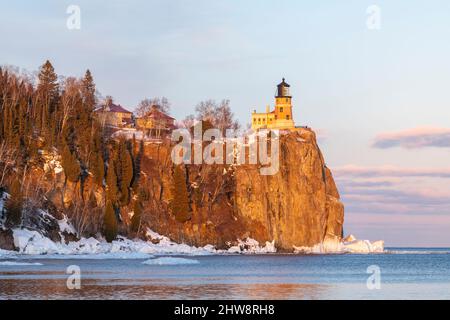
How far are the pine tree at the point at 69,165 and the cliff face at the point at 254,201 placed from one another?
1423 centimetres

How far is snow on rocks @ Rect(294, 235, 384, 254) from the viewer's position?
136m

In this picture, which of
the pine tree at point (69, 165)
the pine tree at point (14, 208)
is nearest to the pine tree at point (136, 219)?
the pine tree at point (69, 165)

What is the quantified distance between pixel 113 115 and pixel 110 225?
3947 cm

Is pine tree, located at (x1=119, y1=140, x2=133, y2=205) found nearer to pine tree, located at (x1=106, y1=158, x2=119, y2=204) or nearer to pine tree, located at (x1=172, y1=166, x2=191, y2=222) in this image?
pine tree, located at (x1=106, y1=158, x2=119, y2=204)

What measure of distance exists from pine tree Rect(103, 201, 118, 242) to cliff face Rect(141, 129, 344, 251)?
36.9 feet

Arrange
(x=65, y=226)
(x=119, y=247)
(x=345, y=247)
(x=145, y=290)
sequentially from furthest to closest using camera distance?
1. (x=345, y=247)
2. (x=119, y=247)
3. (x=65, y=226)
4. (x=145, y=290)

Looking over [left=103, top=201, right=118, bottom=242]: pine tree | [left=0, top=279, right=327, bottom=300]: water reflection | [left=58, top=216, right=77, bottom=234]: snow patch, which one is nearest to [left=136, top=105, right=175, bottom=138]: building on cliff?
[left=103, top=201, right=118, bottom=242]: pine tree

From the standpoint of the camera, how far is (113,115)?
14375 centimetres

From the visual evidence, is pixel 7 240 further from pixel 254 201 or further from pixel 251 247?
pixel 254 201

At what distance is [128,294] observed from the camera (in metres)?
49.4

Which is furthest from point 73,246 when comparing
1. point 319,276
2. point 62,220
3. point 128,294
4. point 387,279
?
point 128,294

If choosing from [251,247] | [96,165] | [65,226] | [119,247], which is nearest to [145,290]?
[65,226]
